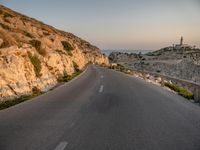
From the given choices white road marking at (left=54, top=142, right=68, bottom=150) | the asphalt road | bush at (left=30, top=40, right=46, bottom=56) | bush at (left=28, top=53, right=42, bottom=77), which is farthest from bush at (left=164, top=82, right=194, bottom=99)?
bush at (left=30, top=40, right=46, bottom=56)

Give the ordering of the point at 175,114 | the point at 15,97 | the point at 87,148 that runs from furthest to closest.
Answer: the point at 15,97 → the point at 175,114 → the point at 87,148

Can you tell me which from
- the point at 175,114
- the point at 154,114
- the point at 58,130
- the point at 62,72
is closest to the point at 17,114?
the point at 58,130

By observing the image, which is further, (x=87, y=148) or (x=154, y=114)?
(x=154, y=114)

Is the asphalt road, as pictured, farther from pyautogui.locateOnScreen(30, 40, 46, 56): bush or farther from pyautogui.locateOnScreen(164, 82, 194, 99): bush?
pyautogui.locateOnScreen(30, 40, 46, 56): bush

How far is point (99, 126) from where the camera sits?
25.8ft

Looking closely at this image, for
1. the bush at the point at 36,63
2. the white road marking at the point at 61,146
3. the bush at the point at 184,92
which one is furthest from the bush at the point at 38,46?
the white road marking at the point at 61,146

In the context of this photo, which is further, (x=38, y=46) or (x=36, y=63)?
(x=38, y=46)

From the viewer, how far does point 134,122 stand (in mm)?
8406

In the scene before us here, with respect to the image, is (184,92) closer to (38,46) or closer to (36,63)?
(36,63)

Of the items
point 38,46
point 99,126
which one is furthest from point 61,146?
point 38,46

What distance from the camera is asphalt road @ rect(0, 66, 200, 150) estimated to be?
20.4 ft

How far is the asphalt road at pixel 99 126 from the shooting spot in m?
6.22

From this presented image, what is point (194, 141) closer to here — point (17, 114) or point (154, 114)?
point (154, 114)

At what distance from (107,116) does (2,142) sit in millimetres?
3738
